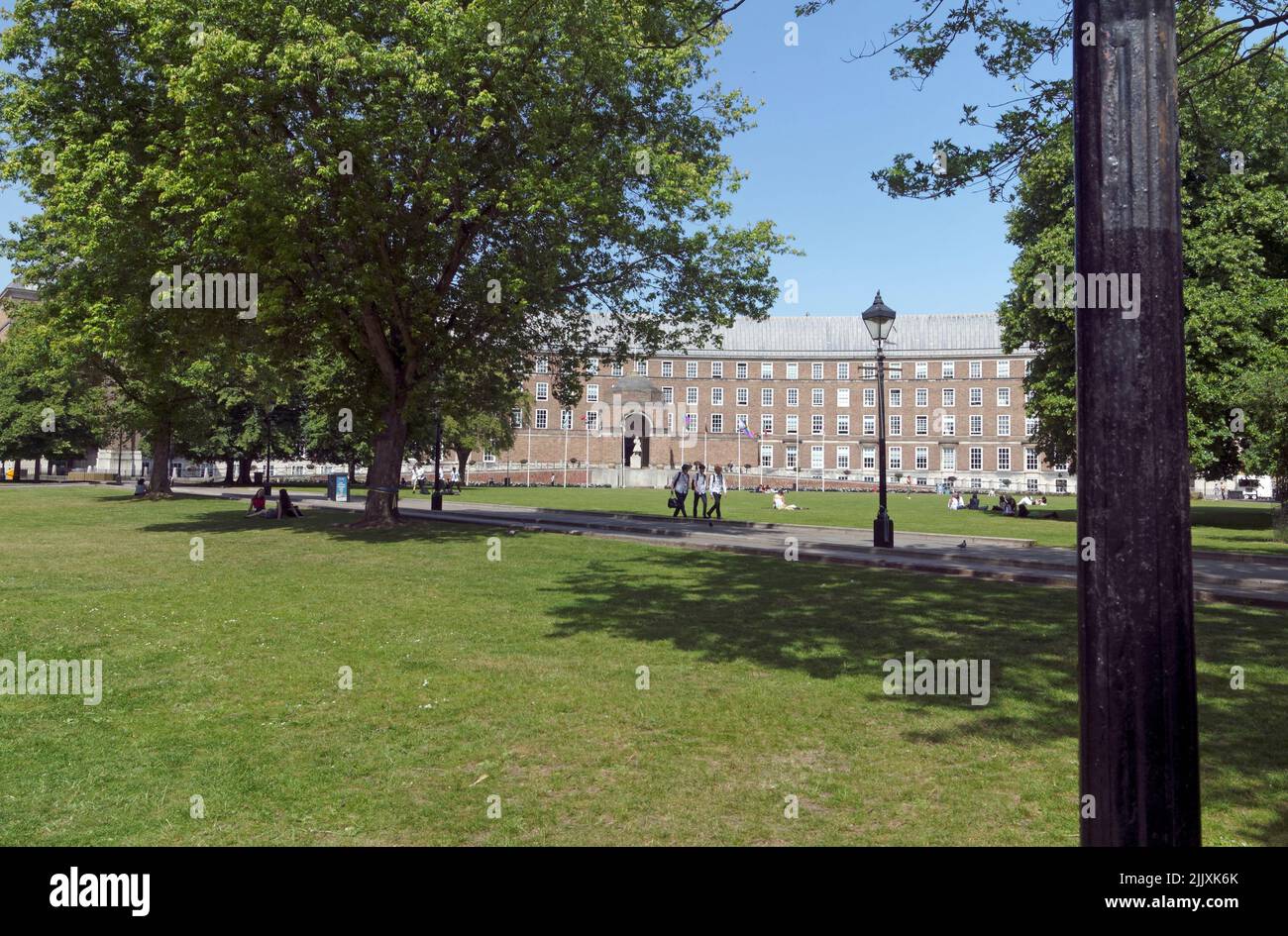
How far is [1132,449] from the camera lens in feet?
6.64

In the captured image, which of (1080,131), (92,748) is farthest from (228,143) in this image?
(1080,131)

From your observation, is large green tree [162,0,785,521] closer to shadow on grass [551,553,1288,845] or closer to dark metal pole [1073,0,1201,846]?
shadow on grass [551,553,1288,845]

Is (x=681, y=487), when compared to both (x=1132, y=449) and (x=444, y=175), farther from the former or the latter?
(x=1132, y=449)

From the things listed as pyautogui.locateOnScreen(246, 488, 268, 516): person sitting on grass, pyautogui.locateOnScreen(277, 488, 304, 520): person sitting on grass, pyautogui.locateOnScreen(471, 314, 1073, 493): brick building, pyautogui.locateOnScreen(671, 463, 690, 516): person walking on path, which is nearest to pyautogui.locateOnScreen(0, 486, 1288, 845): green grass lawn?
pyautogui.locateOnScreen(246, 488, 268, 516): person sitting on grass

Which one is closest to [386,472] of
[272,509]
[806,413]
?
[272,509]

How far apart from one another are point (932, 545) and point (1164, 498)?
20051mm

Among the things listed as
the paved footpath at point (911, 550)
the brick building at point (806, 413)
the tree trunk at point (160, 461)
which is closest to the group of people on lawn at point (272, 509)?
the paved footpath at point (911, 550)

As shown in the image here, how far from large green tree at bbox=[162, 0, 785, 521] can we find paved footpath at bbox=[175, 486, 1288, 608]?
5825 mm

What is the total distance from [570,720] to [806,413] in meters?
112

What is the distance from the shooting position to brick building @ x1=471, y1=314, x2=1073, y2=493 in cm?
10650

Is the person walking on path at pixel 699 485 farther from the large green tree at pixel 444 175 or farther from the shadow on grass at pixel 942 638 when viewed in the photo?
the shadow on grass at pixel 942 638

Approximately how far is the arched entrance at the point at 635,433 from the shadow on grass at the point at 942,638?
90.4 m

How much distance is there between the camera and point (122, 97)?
2116 centimetres
